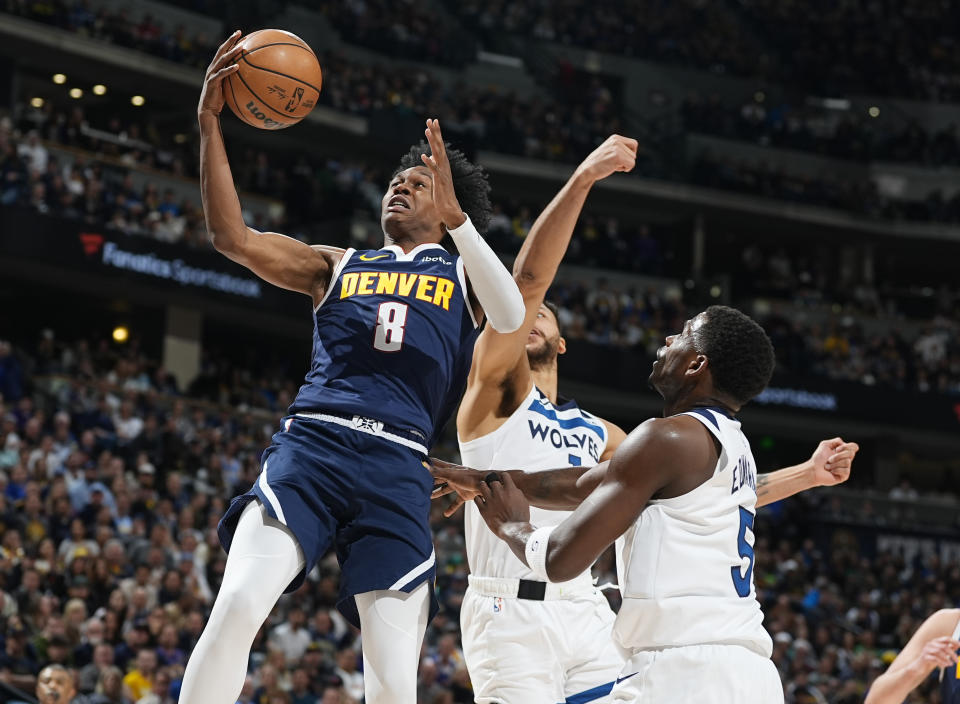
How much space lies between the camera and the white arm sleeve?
4.21 m

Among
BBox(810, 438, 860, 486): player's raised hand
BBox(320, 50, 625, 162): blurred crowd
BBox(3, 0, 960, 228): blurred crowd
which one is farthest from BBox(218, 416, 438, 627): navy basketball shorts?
BBox(320, 50, 625, 162): blurred crowd

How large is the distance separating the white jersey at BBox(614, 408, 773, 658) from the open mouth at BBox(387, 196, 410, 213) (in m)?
1.65

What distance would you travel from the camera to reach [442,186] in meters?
4.20

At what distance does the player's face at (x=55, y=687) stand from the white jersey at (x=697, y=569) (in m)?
5.49

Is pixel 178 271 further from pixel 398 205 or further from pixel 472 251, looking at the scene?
pixel 472 251

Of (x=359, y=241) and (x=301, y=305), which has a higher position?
(x=359, y=241)

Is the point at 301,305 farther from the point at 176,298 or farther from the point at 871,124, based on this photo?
the point at 871,124

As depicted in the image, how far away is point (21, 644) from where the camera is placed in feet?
33.5

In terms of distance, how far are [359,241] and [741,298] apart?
11.6m

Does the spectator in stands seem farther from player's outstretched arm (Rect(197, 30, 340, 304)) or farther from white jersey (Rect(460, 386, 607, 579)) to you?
player's outstretched arm (Rect(197, 30, 340, 304))

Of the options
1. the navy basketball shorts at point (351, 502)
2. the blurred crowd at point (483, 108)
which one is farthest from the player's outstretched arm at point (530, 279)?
the blurred crowd at point (483, 108)

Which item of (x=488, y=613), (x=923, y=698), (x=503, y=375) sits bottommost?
(x=923, y=698)

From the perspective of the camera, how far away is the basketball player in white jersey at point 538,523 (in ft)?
15.5

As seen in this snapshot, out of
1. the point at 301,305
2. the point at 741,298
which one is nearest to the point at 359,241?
the point at 301,305
